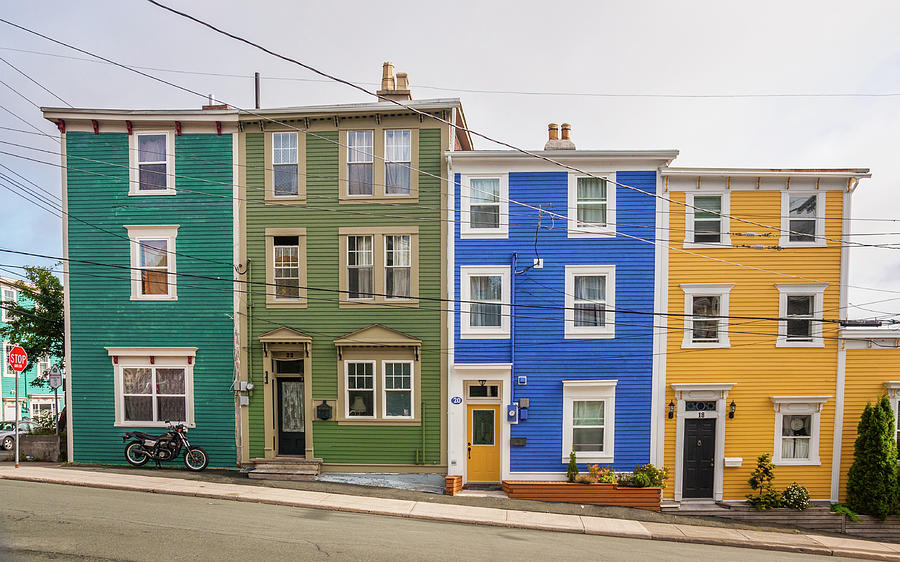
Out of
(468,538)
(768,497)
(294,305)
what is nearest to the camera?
(468,538)

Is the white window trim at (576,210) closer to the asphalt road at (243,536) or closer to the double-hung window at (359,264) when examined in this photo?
the double-hung window at (359,264)

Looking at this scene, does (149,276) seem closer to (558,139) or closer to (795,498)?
(558,139)

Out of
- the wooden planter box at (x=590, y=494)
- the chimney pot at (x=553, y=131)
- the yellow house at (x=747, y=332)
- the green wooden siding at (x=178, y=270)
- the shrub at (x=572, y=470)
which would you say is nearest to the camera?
the wooden planter box at (x=590, y=494)

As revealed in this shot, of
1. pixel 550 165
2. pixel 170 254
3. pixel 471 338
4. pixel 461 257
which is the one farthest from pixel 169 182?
pixel 550 165

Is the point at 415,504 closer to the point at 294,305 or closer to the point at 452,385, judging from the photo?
the point at 452,385

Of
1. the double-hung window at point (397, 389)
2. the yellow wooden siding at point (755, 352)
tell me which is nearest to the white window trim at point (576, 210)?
the yellow wooden siding at point (755, 352)

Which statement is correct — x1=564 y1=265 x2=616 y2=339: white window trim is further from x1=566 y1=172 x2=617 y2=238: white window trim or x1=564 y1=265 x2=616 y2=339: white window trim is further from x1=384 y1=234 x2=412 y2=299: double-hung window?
x1=384 y1=234 x2=412 y2=299: double-hung window

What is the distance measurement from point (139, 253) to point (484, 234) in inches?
410

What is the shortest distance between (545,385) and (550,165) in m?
6.40

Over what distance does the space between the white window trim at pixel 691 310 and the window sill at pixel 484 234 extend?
5407 millimetres

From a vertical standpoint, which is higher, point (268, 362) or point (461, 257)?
point (461, 257)

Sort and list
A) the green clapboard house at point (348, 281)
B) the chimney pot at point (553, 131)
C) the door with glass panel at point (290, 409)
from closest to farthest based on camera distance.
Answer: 1. the green clapboard house at point (348, 281)
2. the door with glass panel at point (290, 409)
3. the chimney pot at point (553, 131)

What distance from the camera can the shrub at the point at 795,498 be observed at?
13.9 m

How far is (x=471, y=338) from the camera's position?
14.6 meters
